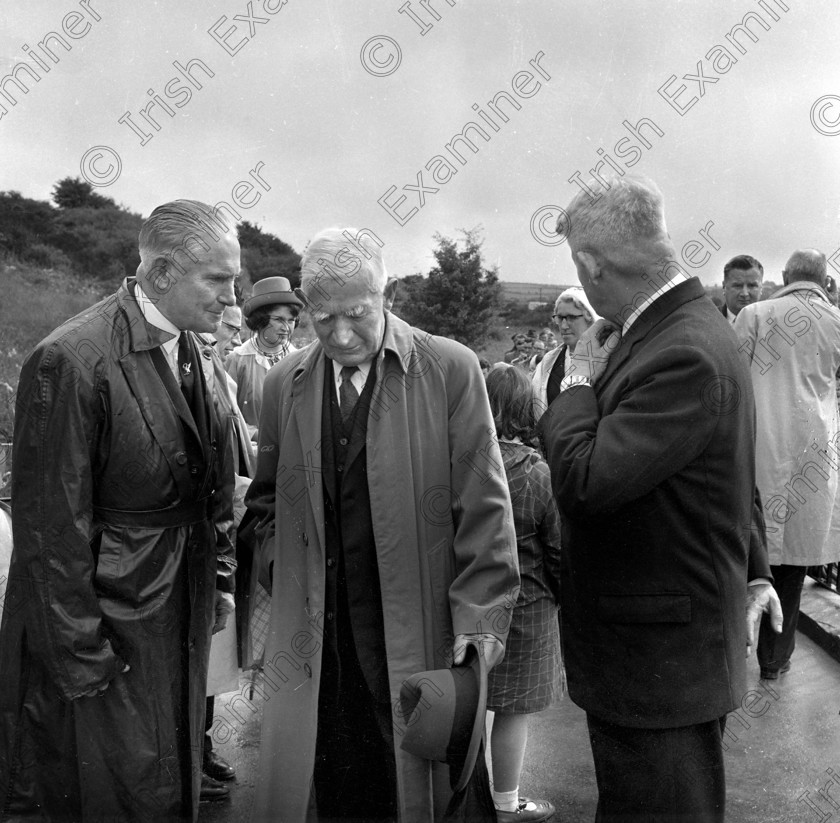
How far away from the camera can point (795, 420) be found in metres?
4.63

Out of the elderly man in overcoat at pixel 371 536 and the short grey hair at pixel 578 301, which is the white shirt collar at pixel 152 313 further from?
the short grey hair at pixel 578 301

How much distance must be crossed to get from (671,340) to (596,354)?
311 mm

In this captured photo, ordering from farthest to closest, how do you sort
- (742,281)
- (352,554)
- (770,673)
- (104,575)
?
(742,281) < (770,673) < (352,554) < (104,575)

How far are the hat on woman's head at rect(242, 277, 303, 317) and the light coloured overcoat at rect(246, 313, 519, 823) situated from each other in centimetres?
323

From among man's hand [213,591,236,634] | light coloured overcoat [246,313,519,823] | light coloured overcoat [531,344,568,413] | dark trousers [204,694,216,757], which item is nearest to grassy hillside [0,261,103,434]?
light coloured overcoat [531,344,568,413]

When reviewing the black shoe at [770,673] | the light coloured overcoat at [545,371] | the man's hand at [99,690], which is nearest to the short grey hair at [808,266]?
the light coloured overcoat at [545,371]

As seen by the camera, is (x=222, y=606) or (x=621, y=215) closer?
(x=621, y=215)

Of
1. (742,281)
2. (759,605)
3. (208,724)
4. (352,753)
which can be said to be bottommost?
(208,724)

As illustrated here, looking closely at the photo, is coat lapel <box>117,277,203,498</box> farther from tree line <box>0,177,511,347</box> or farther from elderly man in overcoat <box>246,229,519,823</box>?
tree line <box>0,177,511,347</box>

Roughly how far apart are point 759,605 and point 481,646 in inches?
30.3

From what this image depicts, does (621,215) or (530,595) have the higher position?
(621,215)

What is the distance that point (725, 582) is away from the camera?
82.7 inches

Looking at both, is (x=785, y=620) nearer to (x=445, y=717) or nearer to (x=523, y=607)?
(x=523, y=607)

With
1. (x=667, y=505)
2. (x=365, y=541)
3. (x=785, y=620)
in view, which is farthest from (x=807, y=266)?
(x=365, y=541)
